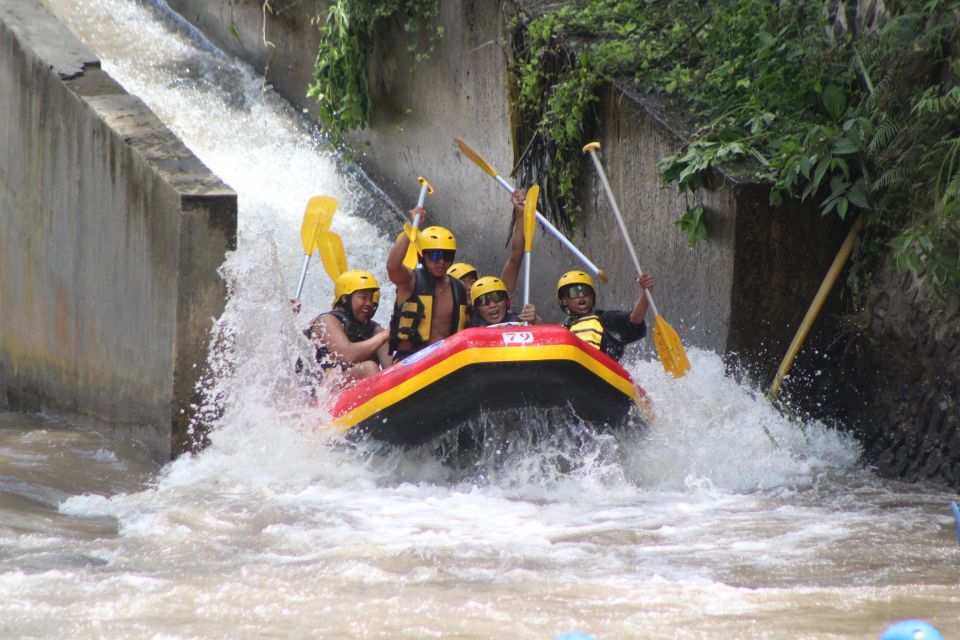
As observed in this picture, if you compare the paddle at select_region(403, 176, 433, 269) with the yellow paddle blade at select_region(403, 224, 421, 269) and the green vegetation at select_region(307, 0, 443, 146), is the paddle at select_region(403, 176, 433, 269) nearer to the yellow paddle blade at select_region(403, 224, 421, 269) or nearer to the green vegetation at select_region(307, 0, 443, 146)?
the yellow paddle blade at select_region(403, 224, 421, 269)

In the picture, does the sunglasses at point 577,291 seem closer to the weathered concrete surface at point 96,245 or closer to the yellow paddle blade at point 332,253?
the yellow paddle blade at point 332,253

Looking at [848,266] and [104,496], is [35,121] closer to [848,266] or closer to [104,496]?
[104,496]

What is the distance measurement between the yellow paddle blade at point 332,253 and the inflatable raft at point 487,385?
1.85m

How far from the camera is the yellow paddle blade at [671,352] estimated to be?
23.1 ft

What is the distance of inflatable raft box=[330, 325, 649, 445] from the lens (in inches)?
242

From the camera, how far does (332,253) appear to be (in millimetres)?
8266

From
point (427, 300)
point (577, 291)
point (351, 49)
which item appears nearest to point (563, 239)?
point (577, 291)

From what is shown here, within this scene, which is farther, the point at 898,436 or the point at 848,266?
the point at 848,266

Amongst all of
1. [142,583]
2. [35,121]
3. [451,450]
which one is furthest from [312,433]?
[35,121]

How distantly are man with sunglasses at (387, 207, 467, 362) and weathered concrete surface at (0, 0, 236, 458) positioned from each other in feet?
3.30

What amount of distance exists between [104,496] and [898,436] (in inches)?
158

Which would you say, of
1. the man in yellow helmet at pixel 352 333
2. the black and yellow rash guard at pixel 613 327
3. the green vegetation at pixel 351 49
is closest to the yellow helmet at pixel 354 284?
the man in yellow helmet at pixel 352 333

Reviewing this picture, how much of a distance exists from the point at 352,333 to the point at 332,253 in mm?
1056

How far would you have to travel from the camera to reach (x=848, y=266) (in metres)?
7.27
